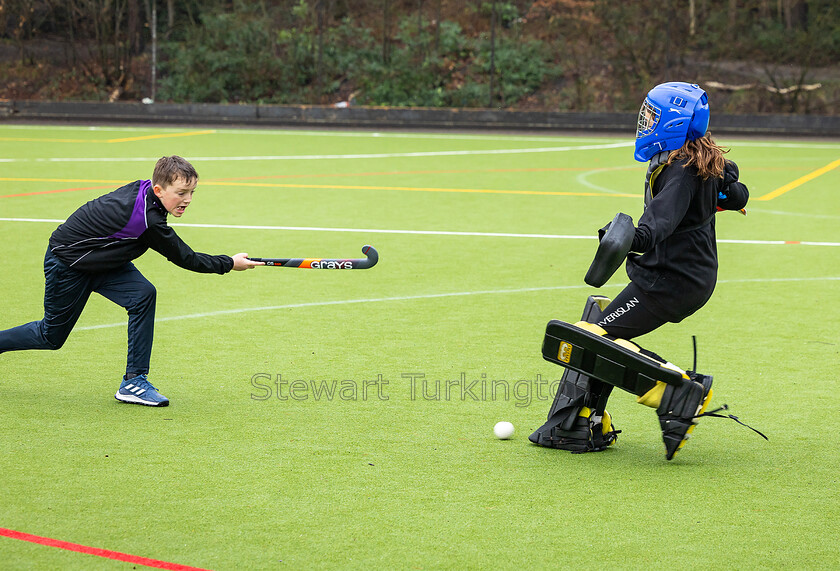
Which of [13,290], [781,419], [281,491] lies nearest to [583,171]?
[13,290]

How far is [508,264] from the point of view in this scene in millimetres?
10148

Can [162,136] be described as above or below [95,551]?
below

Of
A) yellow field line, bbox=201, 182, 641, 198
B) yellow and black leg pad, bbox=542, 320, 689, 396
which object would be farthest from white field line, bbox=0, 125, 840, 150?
yellow and black leg pad, bbox=542, 320, 689, 396

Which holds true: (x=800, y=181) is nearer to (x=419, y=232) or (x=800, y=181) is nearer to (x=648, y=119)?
(x=419, y=232)

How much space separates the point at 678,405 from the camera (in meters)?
4.83

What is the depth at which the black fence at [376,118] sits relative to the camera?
25094 millimetres

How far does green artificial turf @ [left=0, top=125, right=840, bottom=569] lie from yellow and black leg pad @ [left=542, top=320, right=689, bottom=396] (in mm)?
447

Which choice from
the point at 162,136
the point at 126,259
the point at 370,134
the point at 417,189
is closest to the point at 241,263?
the point at 126,259

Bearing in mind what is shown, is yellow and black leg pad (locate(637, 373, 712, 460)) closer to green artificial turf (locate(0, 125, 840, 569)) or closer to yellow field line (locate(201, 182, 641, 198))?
green artificial turf (locate(0, 125, 840, 569))

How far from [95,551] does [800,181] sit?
14.7 m

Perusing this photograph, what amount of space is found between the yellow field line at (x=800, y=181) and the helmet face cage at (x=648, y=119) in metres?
10.4

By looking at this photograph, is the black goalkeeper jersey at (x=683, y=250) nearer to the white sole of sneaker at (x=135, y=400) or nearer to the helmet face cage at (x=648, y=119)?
the helmet face cage at (x=648, y=119)

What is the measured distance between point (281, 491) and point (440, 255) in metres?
6.12

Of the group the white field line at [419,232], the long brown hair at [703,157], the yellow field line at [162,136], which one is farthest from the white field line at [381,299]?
the yellow field line at [162,136]
